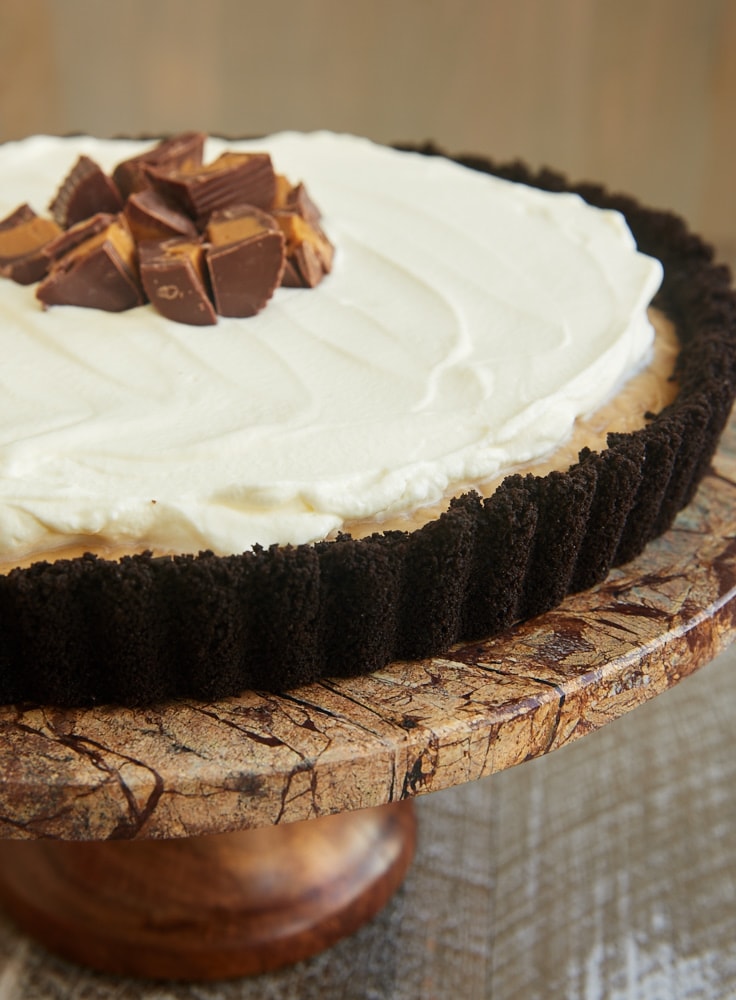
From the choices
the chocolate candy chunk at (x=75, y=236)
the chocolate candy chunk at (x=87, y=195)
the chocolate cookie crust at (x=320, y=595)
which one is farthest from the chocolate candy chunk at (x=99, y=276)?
the chocolate cookie crust at (x=320, y=595)

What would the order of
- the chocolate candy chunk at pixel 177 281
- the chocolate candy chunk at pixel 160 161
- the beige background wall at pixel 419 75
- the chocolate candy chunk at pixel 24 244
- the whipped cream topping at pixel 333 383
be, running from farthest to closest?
the beige background wall at pixel 419 75, the chocolate candy chunk at pixel 160 161, the chocolate candy chunk at pixel 24 244, the chocolate candy chunk at pixel 177 281, the whipped cream topping at pixel 333 383

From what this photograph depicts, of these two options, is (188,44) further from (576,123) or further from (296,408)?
(296,408)

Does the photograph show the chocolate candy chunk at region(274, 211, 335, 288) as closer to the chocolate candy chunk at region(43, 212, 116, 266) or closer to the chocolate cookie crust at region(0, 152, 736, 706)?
the chocolate candy chunk at region(43, 212, 116, 266)

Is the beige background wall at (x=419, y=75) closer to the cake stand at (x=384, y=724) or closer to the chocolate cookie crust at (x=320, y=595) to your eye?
the cake stand at (x=384, y=724)

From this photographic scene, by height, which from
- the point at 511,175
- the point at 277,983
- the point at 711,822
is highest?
the point at 511,175

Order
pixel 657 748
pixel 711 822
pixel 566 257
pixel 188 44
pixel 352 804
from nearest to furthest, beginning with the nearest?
pixel 352 804 → pixel 566 257 → pixel 711 822 → pixel 657 748 → pixel 188 44

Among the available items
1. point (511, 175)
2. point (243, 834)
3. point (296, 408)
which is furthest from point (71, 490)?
point (511, 175)
